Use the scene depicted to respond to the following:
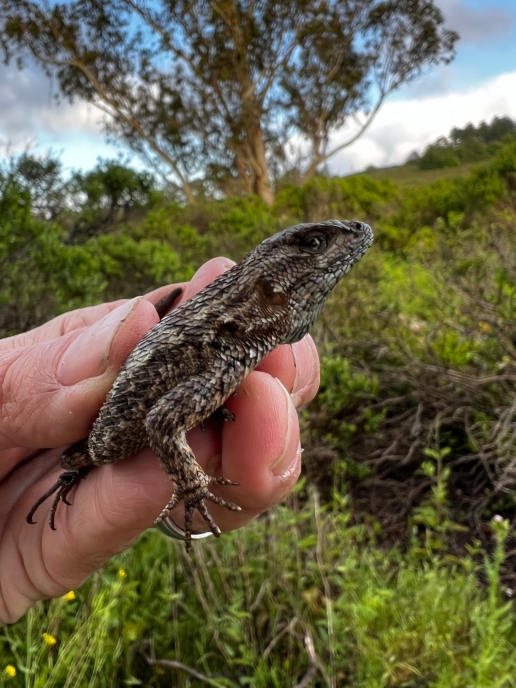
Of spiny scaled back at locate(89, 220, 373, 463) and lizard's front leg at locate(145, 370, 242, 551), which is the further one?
spiny scaled back at locate(89, 220, 373, 463)

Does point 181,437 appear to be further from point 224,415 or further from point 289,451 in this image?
point 289,451

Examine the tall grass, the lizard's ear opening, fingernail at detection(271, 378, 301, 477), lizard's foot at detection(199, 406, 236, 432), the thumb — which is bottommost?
the tall grass

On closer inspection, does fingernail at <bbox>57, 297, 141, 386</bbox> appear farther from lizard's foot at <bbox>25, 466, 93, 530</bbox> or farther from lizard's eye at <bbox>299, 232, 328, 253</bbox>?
lizard's eye at <bbox>299, 232, 328, 253</bbox>

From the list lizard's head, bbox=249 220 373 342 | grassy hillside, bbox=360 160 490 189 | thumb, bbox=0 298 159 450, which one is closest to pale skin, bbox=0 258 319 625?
thumb, bbox=0 298 159 450

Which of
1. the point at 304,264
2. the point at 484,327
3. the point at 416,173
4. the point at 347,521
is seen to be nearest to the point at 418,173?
the point at 416,173

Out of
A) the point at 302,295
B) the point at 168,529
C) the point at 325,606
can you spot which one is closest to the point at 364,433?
the point at 325,606

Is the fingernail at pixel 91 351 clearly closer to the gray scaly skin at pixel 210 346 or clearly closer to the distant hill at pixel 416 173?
the gray scaly skin at pixel 210 346

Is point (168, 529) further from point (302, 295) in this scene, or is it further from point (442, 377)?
point (442, 377)
